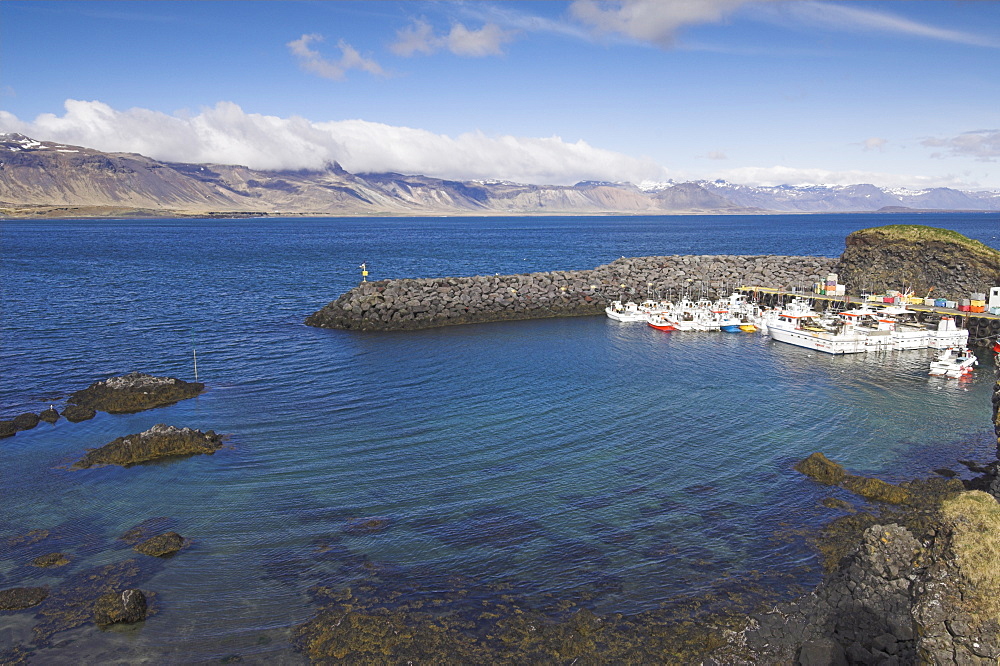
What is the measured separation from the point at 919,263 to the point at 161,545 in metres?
50.3

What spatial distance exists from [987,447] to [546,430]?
46.2 feet

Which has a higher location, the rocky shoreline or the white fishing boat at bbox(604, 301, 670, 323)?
the white fishing boat at bbox(604, 301, 670, 323)

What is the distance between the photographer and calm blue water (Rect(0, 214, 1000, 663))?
13.1 meters

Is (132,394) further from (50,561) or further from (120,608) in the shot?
(120,608)

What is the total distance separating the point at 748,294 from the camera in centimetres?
5375

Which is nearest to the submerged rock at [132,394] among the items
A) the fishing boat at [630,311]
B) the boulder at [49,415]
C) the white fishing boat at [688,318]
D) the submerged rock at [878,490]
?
the boulder at [49,415]

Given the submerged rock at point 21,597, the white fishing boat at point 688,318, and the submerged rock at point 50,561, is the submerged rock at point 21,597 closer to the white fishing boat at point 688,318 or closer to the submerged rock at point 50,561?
the submerged rock at point 50,561

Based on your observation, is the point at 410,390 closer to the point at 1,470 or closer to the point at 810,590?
the point at 1,470

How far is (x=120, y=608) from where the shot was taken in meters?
11.7

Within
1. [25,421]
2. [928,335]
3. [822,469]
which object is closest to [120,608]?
[25,421]

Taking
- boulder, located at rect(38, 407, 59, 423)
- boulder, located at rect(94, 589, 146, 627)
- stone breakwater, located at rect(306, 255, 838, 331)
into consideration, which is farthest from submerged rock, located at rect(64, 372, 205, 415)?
stone breakwater, located at rect(306, 255, 838, 331)

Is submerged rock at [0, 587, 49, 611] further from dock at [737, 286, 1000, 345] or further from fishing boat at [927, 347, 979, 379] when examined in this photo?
dock at [737, 286, 1000, 345]

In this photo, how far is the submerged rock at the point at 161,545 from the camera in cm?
1399

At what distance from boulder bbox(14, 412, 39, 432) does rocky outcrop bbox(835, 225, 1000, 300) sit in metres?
51.0
